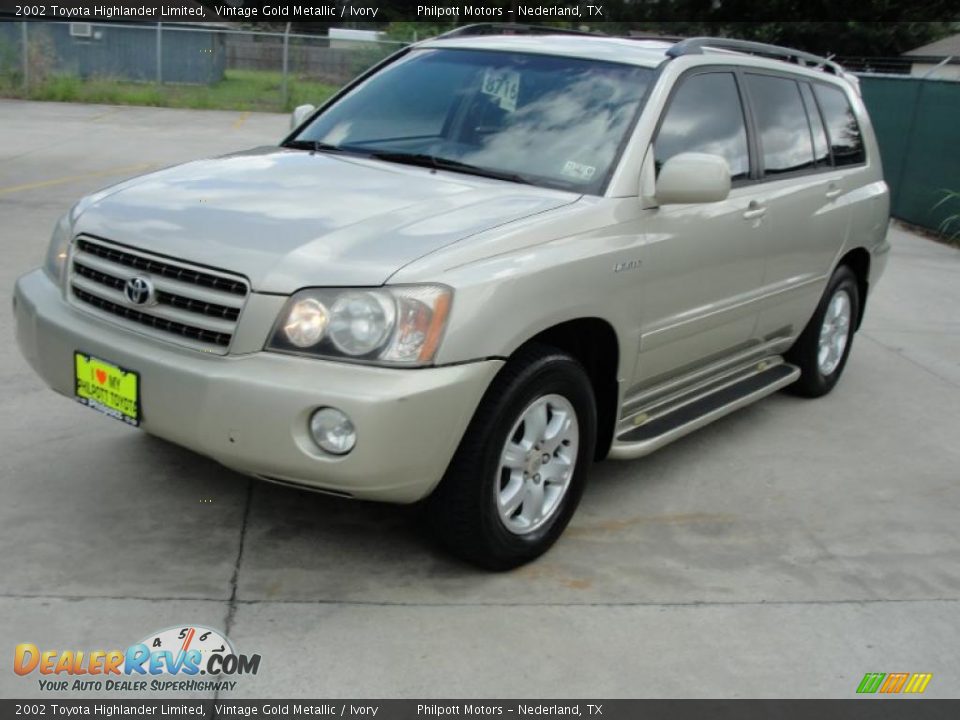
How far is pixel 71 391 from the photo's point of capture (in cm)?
390

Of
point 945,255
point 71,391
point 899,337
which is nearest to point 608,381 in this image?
point 71,391

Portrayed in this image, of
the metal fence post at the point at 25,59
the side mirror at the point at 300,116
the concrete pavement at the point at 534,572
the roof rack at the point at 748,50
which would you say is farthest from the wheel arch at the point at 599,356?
the metal fence post at the point at 25,59

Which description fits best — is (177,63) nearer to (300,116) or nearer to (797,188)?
(300,116)

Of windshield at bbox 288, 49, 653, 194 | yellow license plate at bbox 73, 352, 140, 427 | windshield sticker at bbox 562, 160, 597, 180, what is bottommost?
yellow license plate at bbox 73, 352, 140, 427

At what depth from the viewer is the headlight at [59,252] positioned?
4102 mm

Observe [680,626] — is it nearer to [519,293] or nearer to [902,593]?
[902,593]

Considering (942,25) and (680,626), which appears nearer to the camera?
(680,626)

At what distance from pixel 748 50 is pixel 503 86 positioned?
1464 millimetres

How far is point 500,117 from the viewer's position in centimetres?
467

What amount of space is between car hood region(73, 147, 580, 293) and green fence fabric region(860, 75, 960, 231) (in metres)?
10.2

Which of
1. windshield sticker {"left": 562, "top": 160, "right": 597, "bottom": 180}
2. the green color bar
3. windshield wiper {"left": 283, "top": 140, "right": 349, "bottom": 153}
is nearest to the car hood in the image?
windshield sticker {"left": 562, "top": 160, "right": 597, "bottom": 180}

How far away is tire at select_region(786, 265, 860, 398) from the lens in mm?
6066
